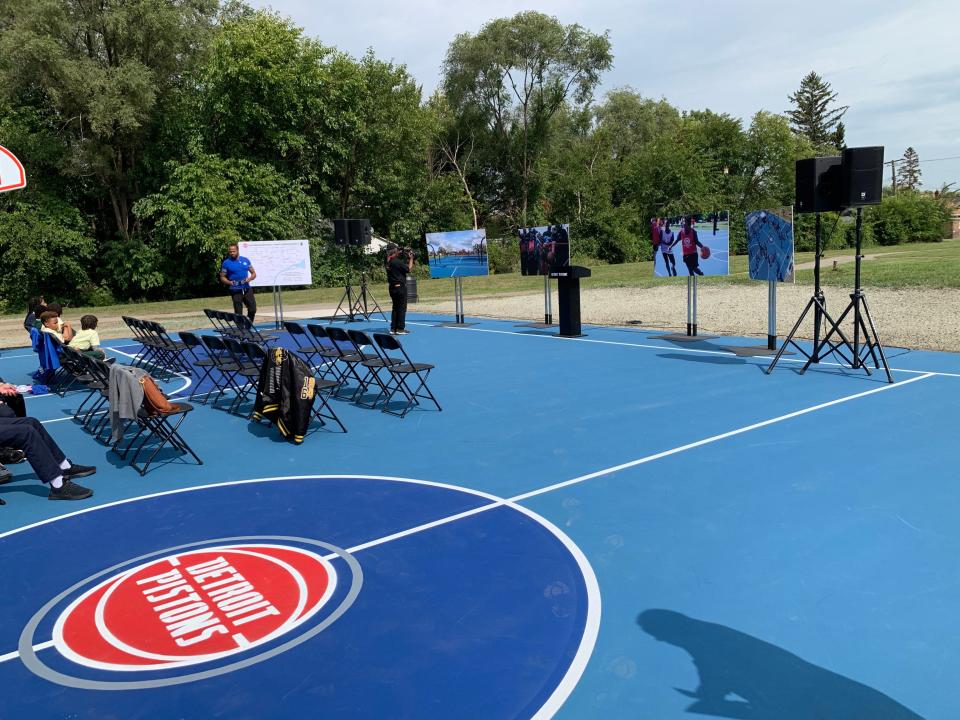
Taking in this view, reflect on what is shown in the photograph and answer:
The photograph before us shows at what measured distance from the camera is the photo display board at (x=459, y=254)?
53.5ft

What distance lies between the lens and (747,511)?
5027 mm

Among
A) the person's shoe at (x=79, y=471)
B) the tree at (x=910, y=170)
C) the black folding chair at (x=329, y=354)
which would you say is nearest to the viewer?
the person's shoe at (x=79, y=471)

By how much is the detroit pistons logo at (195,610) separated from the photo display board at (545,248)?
10483mm

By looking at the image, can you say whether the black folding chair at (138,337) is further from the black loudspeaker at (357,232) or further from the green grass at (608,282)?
the green grass at (608,282)

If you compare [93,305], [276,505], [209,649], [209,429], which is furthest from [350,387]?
[93,305]

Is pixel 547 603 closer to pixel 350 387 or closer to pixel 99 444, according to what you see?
pixel 99 444

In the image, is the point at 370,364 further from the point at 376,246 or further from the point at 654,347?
the point at 376,246

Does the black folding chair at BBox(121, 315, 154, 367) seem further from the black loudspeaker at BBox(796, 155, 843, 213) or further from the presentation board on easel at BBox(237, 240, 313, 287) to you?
the black loudspeaker at BBox(796, 155, 843, 213)

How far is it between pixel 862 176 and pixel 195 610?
333 inches

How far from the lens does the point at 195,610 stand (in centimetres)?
395

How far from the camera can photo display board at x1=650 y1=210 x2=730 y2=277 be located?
12.1 m

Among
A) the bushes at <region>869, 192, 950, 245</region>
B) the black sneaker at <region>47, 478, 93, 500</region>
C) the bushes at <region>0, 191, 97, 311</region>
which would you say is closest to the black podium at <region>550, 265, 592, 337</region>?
the black sneaker at <region>47, 478, 93, 500</region>

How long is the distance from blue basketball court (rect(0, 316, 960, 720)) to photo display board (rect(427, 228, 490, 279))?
29.3 feet

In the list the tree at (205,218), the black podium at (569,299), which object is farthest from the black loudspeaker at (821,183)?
the tree at (205,218)
